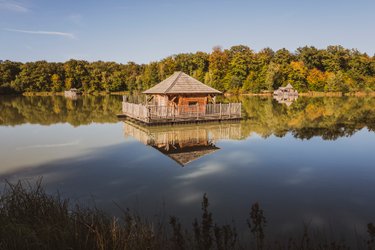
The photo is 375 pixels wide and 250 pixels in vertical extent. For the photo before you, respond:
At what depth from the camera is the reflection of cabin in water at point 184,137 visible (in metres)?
14.7

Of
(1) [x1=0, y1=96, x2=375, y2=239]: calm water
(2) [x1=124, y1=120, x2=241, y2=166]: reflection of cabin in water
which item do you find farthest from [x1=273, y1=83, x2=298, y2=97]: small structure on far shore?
(1) [x1=0, y1=96, x2=375, y2=239]: calm water

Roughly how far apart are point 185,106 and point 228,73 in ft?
189

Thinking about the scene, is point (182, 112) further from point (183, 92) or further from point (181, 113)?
point (183, 92)

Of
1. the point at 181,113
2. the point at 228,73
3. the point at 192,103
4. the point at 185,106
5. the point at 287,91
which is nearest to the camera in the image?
the point at 181,113

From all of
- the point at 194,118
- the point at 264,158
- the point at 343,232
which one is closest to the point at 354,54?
the point at 194,118

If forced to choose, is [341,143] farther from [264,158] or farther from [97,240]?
[97,240]

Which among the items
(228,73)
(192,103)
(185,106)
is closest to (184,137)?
(185,106)

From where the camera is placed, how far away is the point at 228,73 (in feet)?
273

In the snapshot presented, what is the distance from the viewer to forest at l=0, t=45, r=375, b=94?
7738 centimetres

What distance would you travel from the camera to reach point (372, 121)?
→ 2645 cm

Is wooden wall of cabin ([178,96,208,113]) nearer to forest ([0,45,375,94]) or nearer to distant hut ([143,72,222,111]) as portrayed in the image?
distant hut ([143,72,222,111])

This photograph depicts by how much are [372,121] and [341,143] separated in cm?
1174

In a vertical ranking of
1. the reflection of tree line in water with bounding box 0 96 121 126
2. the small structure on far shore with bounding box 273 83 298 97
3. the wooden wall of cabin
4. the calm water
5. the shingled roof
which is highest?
the small structure on far shore with bounding box 273 83 298 97

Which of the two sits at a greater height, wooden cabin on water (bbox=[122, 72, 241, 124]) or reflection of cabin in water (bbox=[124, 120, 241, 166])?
wooden cabin on water (bbox=[122, 72, 241, 124])
